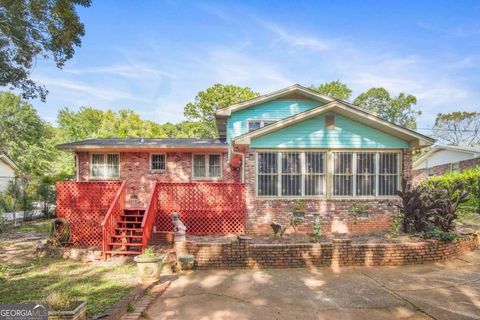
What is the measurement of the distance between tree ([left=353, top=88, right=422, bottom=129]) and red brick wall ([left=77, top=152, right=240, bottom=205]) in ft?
136

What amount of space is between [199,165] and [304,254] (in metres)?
7.87

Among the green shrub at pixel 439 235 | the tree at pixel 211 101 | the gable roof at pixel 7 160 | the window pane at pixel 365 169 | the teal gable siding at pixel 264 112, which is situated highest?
→ the tree at pixel 211 101

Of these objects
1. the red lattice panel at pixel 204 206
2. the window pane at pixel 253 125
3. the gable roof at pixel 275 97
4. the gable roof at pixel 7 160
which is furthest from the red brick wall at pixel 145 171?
the gable roof at pixel 7 160

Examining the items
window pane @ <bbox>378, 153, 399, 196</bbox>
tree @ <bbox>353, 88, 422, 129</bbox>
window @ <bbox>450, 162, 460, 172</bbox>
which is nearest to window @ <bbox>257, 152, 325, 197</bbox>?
window pane @ <bbox>378, 153, 399, 196</bbox>

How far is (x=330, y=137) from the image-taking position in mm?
10711

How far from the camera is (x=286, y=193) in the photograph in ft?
35.4

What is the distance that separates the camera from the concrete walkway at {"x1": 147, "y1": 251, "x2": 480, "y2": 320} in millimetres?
4762

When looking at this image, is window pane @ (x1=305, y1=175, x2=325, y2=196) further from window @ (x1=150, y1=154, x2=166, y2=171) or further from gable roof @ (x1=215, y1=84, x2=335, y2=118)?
window @ (x1=150, y1=154, x2=166, y2=171)

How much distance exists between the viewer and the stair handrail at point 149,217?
8664mm

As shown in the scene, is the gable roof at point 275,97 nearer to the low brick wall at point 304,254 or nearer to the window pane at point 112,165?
the window pane at point 112,165

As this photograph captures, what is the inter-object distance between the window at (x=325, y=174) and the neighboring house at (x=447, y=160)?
16317 mm

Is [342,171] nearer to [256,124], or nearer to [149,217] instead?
[256,124]

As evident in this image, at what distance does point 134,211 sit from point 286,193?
5.42m

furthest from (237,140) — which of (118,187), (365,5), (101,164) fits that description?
(365,5)
